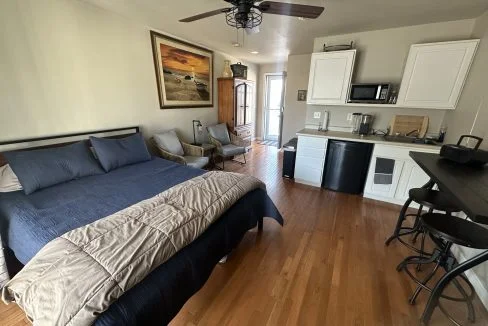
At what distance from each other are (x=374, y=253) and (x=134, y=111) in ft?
11.8

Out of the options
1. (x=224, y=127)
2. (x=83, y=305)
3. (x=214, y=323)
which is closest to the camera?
(x=83, y=305)

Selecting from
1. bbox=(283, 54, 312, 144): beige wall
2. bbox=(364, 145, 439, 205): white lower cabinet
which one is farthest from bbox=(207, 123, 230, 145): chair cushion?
bbox=(364, 145, 439, 205): white lower cabinet

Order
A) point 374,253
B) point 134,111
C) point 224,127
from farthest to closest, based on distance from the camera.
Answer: point 224,127
point 134,111
point 374,253

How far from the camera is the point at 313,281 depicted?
172 centimetres

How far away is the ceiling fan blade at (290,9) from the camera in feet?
5.09

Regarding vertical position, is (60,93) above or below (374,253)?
above

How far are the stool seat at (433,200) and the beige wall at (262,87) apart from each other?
499 centimetres

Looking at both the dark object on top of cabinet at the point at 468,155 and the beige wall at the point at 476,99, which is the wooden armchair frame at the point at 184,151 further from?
the beige wall at the point at 476,99

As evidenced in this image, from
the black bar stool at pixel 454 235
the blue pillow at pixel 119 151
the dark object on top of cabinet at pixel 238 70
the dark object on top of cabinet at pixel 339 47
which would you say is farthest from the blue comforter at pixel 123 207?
the dark object on top of cabinet at pixel 238 70

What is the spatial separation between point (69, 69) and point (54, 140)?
32.8 inches

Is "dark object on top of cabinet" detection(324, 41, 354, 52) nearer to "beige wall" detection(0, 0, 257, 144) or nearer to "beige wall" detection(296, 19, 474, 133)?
"beige wall" detection(296, 19, 474, 133)

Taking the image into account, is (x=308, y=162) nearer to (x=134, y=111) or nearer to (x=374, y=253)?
(x=374, y=253)

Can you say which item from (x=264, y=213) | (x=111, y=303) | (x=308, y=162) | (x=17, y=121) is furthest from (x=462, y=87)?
(x=17, y=121)

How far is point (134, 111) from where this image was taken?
3148 millimetres
